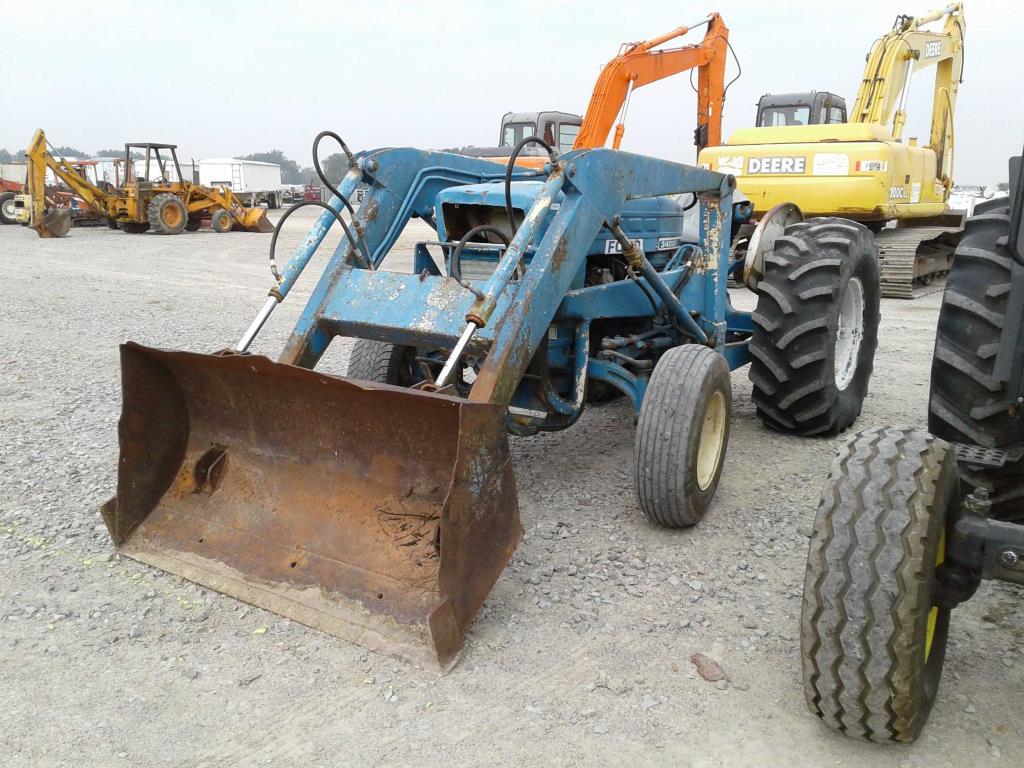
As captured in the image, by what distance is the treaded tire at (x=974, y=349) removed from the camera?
2.78m

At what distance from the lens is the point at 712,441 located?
399cm

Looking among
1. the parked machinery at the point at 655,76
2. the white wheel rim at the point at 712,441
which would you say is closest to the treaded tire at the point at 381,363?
the white wheel rim at the point at 712,441

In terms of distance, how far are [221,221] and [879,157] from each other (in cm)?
1751

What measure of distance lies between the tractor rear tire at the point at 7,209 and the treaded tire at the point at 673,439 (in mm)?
26252

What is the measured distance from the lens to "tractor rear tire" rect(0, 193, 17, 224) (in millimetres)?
24500

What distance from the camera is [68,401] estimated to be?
5641 mm

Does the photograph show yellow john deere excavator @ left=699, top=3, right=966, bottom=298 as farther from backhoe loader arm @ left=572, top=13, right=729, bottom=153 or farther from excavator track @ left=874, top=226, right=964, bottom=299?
backhoe loader arm @ left=572, top=13, right=729, bottom=153

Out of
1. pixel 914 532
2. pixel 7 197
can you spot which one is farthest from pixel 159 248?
pixel 914 532

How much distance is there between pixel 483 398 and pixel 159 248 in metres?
16.6

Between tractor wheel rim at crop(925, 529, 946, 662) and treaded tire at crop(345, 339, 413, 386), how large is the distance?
282 centimetres

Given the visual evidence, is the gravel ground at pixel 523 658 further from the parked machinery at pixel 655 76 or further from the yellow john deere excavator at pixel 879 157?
the yellow john deere excavator at pixel 879 157

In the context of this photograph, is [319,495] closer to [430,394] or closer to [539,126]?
[430,394]

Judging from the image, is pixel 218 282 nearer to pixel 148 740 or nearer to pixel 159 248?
pixel 159 248

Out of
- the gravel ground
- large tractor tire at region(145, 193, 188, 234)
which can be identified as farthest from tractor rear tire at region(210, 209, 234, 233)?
the gravel ground
